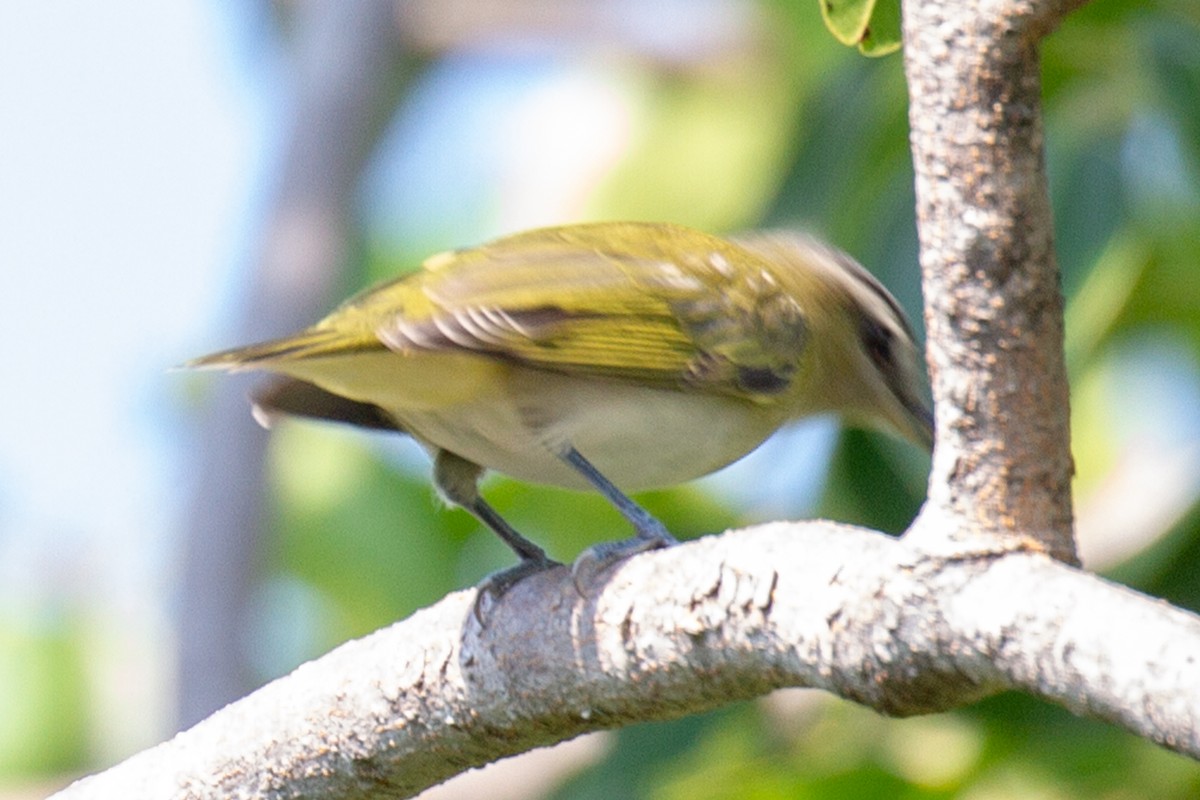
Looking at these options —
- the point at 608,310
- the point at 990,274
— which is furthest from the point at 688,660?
the point at 608,310

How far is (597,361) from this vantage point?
9.23ft

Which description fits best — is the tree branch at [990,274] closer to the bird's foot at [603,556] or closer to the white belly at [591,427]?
the bird's foot at [603,556]

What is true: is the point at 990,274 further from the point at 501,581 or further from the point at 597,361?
the point at 597,361

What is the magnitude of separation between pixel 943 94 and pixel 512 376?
128cm

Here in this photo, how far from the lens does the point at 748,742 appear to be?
3.74 meters

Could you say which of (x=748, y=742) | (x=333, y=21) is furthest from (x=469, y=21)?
(x=748, y=742)

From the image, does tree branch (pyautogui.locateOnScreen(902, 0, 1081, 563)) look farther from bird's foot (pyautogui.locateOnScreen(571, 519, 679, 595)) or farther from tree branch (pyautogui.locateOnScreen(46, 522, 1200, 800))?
bird's foot (pyautogui.locateOnScreen(571, 519, 679, 595))

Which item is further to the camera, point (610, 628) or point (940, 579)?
point (610, 628)

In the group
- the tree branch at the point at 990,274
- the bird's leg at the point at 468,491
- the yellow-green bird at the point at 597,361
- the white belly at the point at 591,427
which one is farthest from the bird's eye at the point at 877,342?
the tree branch at the point at 990,274

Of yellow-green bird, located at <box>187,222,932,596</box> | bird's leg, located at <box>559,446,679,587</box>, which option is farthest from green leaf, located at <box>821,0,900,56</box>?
Result: yellow-green bird, located at <box>187,222,932,596</box>

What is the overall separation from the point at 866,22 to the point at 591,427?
3.67 feet

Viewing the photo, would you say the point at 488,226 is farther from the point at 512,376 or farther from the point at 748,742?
the point at 512,376

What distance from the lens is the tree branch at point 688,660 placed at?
4.52 feet

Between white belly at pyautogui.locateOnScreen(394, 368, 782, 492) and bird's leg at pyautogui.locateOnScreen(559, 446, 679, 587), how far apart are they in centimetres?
4
